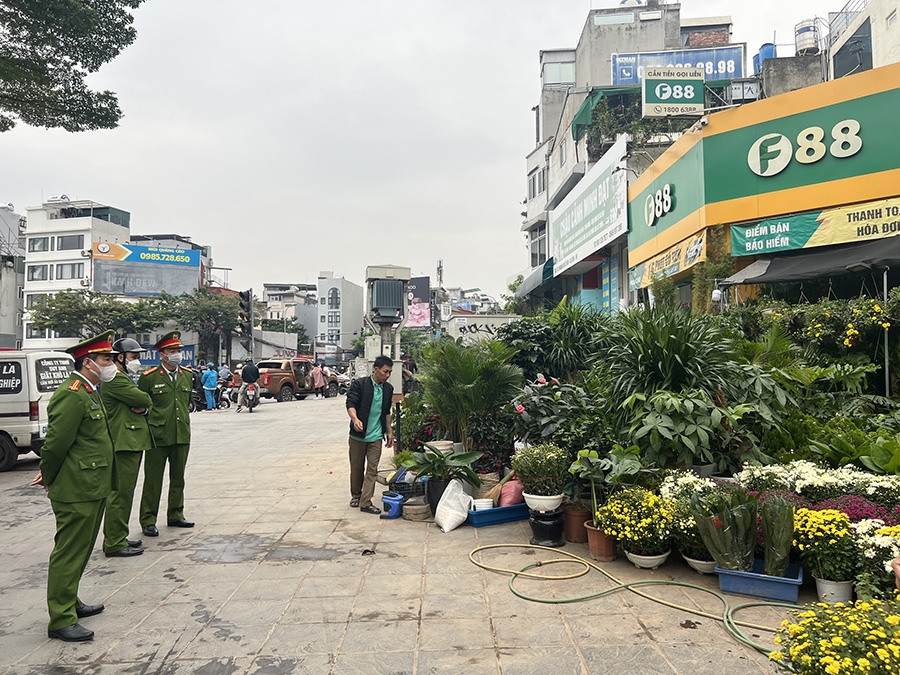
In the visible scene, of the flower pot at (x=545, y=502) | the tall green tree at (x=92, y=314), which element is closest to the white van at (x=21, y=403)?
the flower pot at (x=545, y=502)

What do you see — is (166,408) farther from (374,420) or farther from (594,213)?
(594,213)

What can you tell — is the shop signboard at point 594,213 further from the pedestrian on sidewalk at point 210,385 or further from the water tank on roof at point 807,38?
the pedestrian on sidewalk at point 210,385

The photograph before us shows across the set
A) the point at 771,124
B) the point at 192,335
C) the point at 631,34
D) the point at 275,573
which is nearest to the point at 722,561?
the point at 275,573

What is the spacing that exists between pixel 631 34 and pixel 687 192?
20766 mm

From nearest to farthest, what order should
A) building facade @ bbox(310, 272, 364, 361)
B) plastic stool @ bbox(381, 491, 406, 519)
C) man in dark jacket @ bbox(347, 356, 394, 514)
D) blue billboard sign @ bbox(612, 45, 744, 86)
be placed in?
plastic stool @ bbox(381, 491, 406, 519)
man in dark jacket @ bbox(347, 356, 394, 514)
blue billboard sign @ bbox(612, 45, 744, 86)
building facade @ bbox(310, 272, 364, 361)

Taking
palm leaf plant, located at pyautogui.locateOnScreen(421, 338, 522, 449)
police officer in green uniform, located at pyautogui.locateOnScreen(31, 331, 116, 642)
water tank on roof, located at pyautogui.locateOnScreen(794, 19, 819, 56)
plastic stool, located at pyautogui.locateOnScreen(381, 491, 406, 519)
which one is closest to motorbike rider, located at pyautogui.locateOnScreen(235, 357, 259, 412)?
palm leaf plant, located at pyautogui.locateOnScreen(421, 338, 522, 449)

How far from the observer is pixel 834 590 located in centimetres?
365

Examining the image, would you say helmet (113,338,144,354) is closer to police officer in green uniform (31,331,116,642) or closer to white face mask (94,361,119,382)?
white face mask (94,361,119,382)

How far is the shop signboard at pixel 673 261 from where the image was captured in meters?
12.9

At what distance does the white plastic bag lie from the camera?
565cm

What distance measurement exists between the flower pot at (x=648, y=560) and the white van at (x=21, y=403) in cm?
913

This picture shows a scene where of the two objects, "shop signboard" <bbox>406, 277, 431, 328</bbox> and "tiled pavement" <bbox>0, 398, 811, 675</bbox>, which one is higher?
"shop signboard" <bbox>406, 277, 431, 328</bbox>

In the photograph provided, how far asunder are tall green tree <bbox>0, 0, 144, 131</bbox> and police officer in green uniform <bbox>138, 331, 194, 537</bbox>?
4796 millimetres

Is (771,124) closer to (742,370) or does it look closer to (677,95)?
(677,95)
